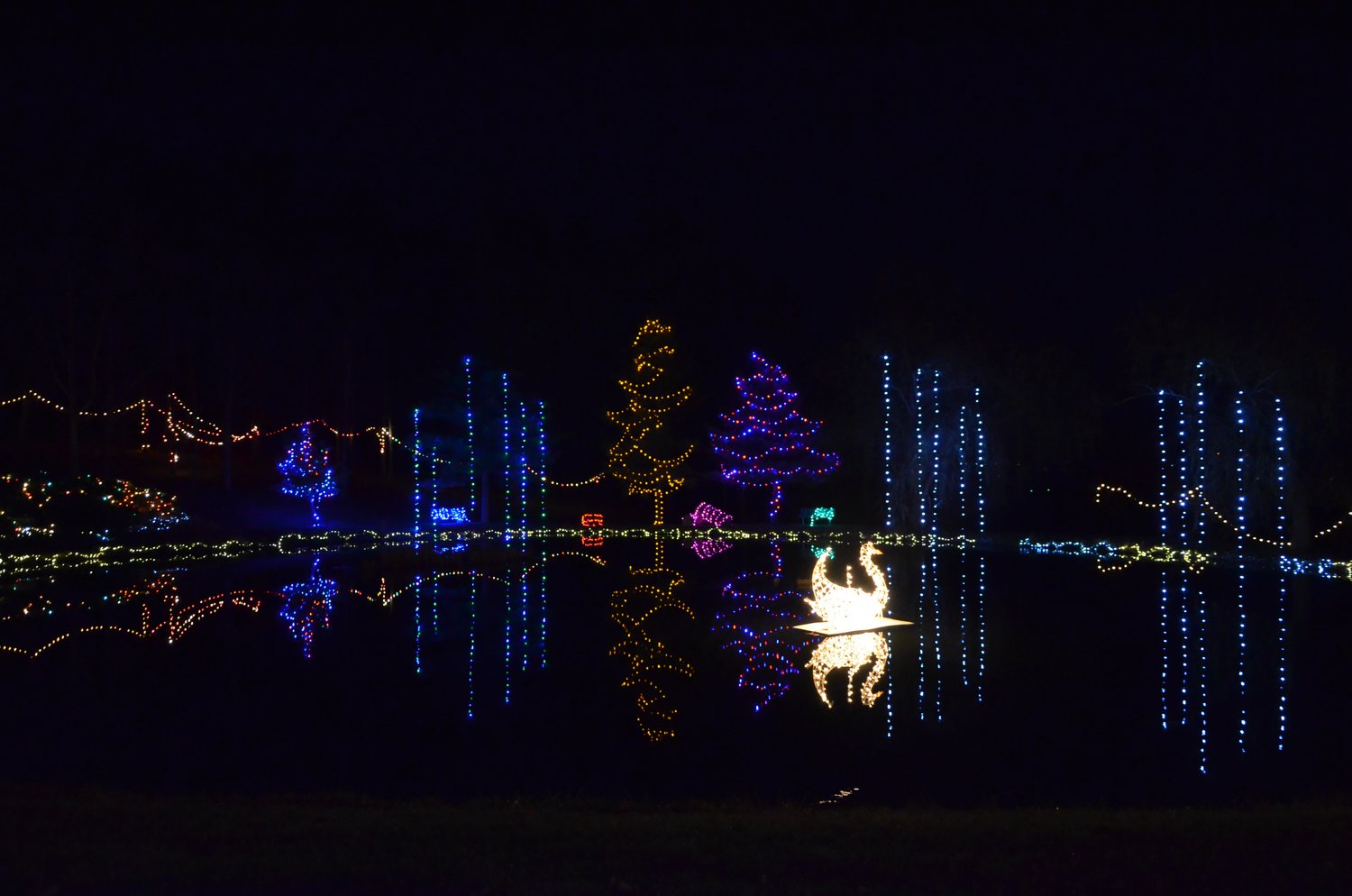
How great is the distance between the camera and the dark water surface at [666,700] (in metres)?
7.75

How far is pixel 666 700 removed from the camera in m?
10.1

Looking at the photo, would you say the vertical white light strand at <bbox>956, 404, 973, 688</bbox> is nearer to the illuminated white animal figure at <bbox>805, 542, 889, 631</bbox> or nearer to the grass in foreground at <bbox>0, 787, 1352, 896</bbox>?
the illuminated white animal figure at <bbox>805, 542, 889, 631</bbox>

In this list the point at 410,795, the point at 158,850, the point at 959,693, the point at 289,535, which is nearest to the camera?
the point at 158,850

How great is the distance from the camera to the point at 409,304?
39.9 metres

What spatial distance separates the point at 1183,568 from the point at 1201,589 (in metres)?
3.41

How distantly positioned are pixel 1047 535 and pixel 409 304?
23.0 metres

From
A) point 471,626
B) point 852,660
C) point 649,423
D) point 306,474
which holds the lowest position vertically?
point 852,660

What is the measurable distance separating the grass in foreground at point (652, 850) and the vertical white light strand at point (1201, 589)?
2.66 meters

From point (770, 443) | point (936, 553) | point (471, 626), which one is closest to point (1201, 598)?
point (936, 553)

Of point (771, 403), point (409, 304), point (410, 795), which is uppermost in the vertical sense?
point (409, 304)

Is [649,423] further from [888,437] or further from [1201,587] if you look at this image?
[1201,587]

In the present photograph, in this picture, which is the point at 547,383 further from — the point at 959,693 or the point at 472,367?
the point at 959,693

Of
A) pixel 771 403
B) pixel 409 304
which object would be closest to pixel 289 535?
pixel 771 403

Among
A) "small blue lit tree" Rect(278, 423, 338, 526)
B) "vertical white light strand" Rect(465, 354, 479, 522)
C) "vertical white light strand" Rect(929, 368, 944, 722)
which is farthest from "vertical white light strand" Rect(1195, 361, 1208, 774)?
"small blue lit tree" Rect(278, 423, 338, 526)
